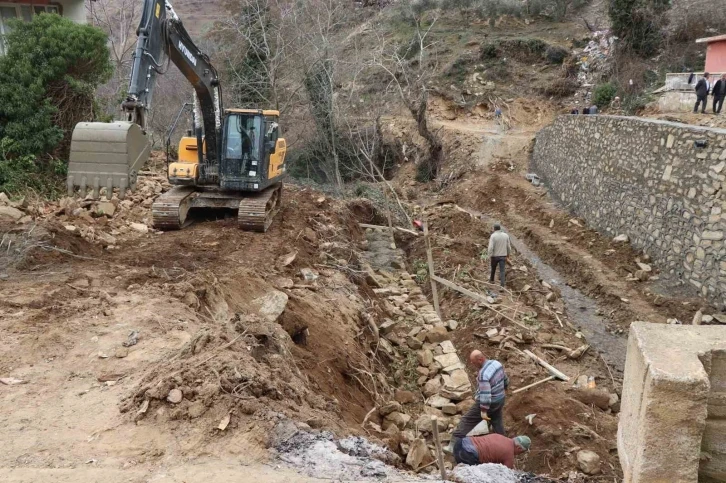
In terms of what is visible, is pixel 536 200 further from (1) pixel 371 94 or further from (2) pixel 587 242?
(1) pixel 371 94

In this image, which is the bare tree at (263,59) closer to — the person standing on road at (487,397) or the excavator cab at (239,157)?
the excavator cab at (239,157)

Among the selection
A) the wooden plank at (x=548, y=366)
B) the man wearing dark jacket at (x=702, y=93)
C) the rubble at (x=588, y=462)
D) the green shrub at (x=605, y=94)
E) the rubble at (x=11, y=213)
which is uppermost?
the green shrub at (x=605, y=94)

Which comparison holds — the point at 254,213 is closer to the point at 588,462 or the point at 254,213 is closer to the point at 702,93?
the point at 588,462

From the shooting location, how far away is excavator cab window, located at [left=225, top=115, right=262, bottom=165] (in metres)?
11.7

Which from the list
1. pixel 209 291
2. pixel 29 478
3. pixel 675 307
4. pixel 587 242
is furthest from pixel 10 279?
pixel 587 242

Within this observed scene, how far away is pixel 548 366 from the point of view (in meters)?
8.95

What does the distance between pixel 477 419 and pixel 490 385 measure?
1.73ft

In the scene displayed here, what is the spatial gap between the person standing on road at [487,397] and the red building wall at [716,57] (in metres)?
20.0

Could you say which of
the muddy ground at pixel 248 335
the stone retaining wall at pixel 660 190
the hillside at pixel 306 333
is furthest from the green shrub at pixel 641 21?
the muddy ground at pixel 248 335

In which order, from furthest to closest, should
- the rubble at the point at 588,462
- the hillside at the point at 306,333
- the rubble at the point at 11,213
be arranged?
the rubble at the point at 11,213, the rubble at the point at 588,462, the hillside at the point at 306,333

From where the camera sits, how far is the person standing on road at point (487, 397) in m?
6.51

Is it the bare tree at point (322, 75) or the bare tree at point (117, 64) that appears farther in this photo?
the bare tree at point (322, 75)

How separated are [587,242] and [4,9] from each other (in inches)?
722

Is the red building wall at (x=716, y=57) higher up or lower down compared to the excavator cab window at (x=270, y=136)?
higher up
